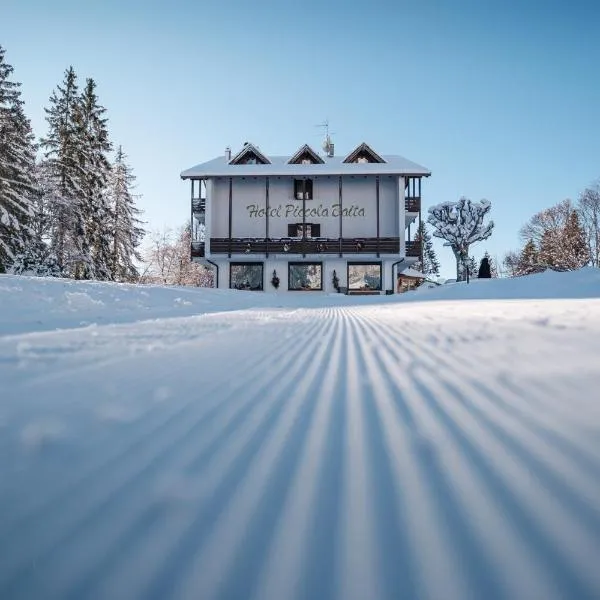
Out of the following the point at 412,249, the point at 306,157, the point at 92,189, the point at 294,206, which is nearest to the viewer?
the point at 92,189

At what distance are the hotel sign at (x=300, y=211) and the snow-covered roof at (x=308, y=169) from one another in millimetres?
2202

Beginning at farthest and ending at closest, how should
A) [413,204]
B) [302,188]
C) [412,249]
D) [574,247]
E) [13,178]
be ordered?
[574,247] → [302,188] → [413,204] → [412,249] → [13,178]

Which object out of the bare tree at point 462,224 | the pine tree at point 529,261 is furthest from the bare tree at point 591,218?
the bare tree at point 462,224

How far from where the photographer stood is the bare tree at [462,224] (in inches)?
1382

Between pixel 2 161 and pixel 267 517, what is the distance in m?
25.1

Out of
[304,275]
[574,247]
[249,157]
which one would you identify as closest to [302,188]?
[249,157]

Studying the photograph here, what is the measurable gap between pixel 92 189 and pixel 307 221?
1315 centimetres

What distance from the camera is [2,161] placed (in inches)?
797

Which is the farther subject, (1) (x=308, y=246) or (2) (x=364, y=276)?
(2) (x=364, y=276)

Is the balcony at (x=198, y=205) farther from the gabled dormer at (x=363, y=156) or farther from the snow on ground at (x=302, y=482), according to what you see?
the snow on ground at (x=302, y=482)

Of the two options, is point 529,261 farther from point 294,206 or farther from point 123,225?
point 123,225

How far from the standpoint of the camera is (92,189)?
2466 centimetres

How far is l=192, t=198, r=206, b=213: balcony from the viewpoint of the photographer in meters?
27.5

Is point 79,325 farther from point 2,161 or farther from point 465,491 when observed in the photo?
point 2,161
